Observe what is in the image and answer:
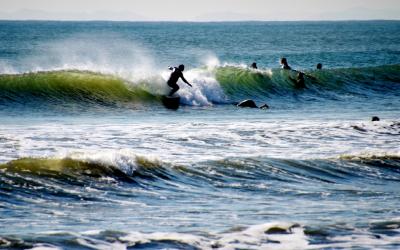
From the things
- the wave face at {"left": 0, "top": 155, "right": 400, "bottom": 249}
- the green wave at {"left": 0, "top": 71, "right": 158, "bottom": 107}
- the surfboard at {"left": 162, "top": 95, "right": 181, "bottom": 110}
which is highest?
the green wave at {"left": 0, "top": 71, "right": 158, "bottom": 107}

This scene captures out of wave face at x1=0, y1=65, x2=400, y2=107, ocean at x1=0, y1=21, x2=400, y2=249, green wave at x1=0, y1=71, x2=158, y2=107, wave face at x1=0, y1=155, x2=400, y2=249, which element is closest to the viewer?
wave face at x1=0, y1=155, x2=400, y2=249

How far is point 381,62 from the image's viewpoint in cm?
5959

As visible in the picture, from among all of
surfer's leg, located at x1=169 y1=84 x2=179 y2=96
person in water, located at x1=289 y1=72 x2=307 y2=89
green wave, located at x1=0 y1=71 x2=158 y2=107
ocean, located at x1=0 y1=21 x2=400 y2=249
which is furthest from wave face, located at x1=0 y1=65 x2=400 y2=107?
surfer's leg, located at x1=169 y1=84 x2=179 y2=96

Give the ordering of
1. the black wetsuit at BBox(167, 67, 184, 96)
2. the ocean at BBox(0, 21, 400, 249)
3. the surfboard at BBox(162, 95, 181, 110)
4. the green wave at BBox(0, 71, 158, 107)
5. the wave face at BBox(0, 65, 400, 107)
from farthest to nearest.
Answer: the black wetsuit at BBox(167, 67, 184, 96) → the wave face at BBox(0, 65, 400, 107) → the surfboard at BBox(162, 95, 181, 110) → the green wave at BBox(0, 71, 158, 107) → the ocean at BBox(0, 21, 400, 249)

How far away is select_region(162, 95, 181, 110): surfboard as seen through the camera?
28031 mm

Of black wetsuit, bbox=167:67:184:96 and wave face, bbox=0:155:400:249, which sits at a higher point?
black wetsuit, bbox=167:67:184:96

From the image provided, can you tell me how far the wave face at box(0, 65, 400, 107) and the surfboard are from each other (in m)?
0.29

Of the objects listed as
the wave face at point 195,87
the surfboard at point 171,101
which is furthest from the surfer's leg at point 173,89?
the wave face at point 195,87

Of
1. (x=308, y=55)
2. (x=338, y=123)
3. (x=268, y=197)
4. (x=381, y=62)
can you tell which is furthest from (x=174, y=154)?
(x=308, y=55)

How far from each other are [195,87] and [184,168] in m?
15.8

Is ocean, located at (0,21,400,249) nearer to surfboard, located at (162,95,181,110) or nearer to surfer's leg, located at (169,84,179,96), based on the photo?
surfboard, located at (162,95,181,110)

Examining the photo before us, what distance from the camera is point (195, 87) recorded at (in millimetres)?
30625

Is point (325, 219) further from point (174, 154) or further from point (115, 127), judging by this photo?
point (115, 127)

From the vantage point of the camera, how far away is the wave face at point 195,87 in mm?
28156
